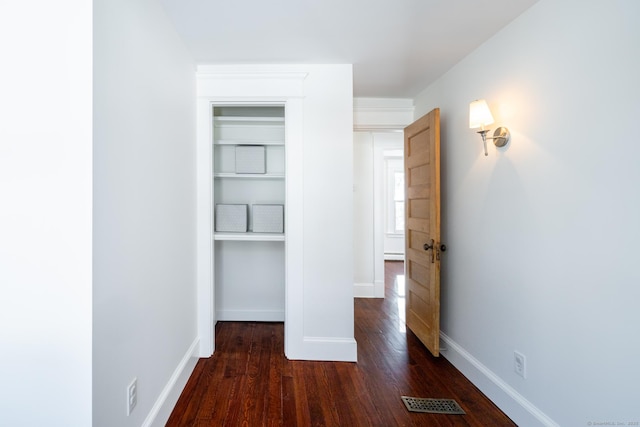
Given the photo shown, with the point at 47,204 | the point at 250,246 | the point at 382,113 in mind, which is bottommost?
the point at 250,246

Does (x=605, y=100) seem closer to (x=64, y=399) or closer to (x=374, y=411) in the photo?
(x=374, y=411)

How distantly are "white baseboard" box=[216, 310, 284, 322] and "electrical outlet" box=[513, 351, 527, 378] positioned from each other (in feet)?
6.92

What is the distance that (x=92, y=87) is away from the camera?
3.45 feet

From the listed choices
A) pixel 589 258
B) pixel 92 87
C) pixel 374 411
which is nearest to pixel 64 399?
pixel 92 87

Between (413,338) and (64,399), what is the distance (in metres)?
2.58

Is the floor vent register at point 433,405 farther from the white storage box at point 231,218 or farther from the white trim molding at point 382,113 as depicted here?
the white trim molding at point 382,113

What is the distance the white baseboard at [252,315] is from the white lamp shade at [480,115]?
8.32 feet

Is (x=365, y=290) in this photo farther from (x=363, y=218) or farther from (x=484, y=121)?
(x=484, y=121)

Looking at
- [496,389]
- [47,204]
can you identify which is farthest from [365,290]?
[47,204]

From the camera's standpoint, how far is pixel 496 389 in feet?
6.05

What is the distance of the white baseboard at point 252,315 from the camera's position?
10.1 ft

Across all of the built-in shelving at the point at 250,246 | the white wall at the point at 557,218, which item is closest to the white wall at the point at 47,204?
the built-in shelving at the point at 250,246

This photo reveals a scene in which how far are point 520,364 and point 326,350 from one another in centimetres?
135

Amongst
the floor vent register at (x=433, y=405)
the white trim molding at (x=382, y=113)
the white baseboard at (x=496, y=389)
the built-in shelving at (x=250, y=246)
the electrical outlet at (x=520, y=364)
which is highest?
the white trim molding at (x=382, y=113)
